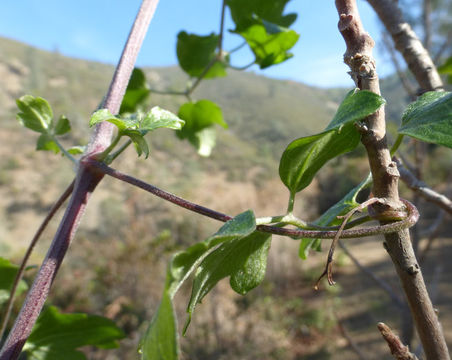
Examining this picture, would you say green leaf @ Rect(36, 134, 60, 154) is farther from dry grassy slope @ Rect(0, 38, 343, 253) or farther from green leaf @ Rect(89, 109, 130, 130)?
dry grassy slope @ Rect(0, 38, 343, 253)

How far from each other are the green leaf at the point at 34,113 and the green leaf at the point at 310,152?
0.25 metres

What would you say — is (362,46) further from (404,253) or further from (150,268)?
(150,268)

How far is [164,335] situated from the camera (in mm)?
153

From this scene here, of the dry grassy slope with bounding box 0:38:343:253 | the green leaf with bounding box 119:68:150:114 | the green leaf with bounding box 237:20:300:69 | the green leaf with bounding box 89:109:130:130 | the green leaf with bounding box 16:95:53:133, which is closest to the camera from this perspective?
the green leaf with bounding box 89:109:130:130

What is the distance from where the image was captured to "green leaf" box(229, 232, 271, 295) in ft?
0.97

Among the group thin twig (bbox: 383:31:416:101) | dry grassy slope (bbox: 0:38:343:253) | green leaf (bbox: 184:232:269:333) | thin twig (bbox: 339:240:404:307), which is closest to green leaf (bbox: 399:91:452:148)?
green leaf (bbox: 184:232:269:333)

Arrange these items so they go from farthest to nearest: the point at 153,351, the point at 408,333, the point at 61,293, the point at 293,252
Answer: the point at 293,252 → the point at 61,293 → the point at 408,333 → the point at 153,351

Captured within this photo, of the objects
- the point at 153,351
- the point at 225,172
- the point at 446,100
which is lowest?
the point at 153,351

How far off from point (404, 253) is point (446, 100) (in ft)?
0.33

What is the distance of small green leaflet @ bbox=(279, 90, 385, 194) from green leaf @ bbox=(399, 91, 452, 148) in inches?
1.4

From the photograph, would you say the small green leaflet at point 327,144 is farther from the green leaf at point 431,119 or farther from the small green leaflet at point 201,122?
the small green leaflet at point 201,122

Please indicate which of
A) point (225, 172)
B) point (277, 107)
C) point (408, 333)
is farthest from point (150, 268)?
point (277, 107)

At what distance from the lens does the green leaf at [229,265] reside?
238 mm

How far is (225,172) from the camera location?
40.2 ft
